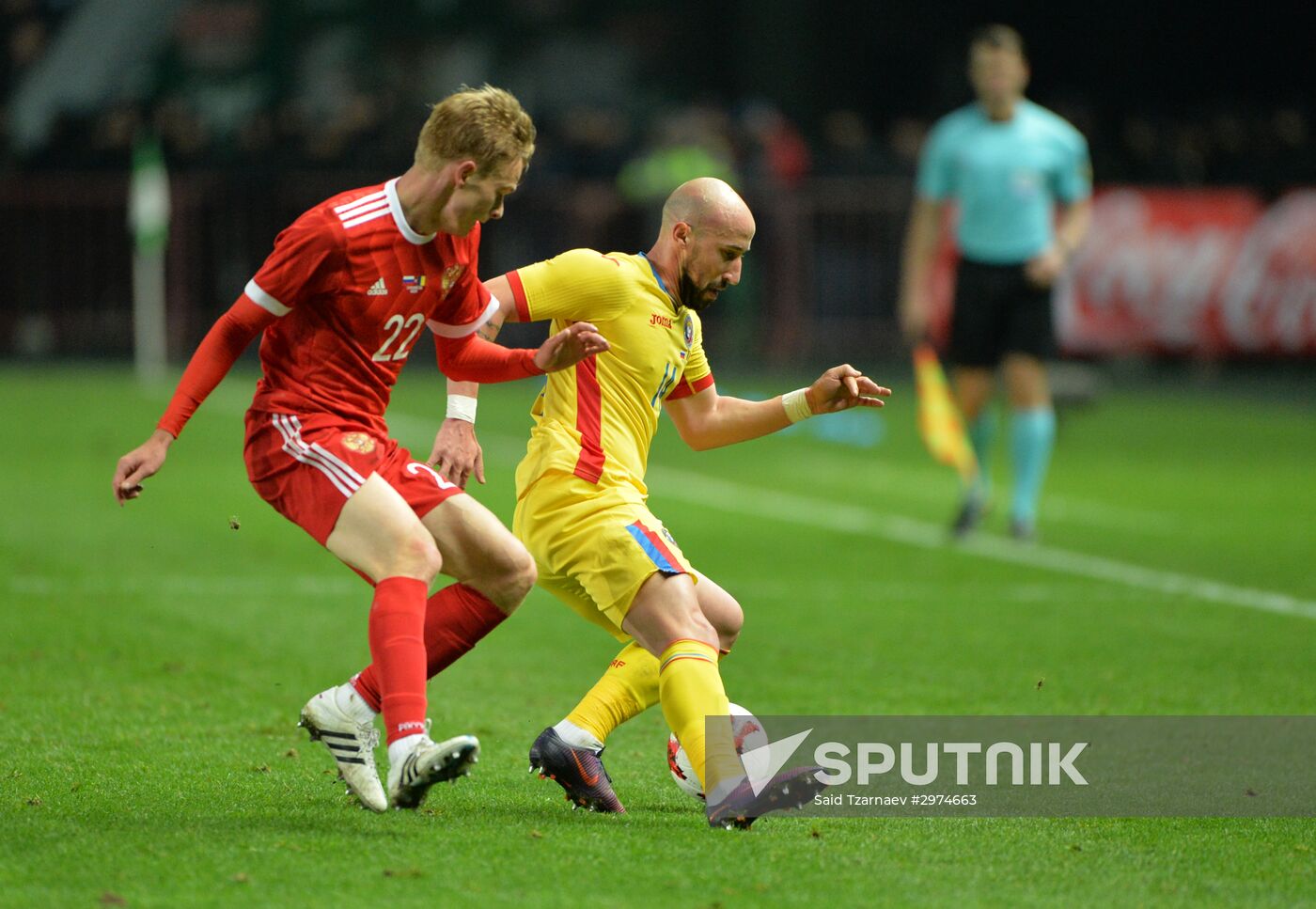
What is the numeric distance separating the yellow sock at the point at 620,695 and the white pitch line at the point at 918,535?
4.19 meters

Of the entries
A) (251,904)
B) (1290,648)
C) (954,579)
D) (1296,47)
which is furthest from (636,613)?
(1296,47)

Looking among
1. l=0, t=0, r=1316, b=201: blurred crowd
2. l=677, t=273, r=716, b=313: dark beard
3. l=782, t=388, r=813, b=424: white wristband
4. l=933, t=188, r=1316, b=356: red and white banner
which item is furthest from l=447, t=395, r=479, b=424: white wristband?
l=0, t=0, r=1316, b=201: blurred crowd

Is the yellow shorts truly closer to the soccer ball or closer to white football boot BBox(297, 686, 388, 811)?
the soccer ball

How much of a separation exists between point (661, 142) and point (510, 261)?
2.26 m

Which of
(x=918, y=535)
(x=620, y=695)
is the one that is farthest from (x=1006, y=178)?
(x=620, y=695)

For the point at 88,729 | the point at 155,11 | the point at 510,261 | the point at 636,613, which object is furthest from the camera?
the point at 155,11

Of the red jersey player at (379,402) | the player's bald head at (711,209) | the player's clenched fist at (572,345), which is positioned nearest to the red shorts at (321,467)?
the red jersey player at (379,402)

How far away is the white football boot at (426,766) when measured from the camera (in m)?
4.51

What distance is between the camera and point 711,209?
17.1 ft

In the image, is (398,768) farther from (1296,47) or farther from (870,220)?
(1296,47)

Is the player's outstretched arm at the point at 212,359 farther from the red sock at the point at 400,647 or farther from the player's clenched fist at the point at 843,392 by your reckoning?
the player's clenched fist at the point at 843,392

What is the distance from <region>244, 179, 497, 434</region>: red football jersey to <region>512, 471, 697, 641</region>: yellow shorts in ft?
1.59

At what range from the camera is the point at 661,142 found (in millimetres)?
23656

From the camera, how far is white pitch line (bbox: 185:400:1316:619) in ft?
29.9
